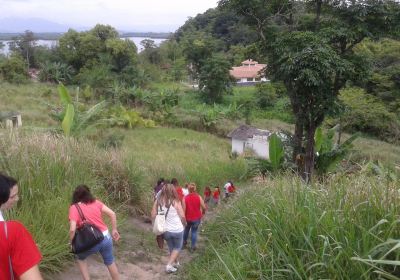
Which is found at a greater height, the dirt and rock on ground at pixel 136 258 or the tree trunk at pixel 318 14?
the tree trunk at pixel 318 14

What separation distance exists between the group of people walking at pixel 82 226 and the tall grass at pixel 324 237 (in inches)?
45.3

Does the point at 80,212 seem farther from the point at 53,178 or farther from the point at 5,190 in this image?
the point at 5,190

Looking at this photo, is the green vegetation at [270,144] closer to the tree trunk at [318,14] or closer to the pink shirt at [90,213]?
the tree trunk at [318,14]

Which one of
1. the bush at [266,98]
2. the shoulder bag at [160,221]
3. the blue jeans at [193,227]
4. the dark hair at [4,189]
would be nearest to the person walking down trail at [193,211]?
the blue jeans at [193,227]

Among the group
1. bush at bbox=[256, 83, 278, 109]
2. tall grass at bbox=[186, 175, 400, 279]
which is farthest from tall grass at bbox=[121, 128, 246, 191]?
bush at bbox=[256, 83, 278, 109]

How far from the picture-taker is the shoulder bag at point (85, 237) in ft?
14.1

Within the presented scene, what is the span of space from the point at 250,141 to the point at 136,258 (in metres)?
19.9

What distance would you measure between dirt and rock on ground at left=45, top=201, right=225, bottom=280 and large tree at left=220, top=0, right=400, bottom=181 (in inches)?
235

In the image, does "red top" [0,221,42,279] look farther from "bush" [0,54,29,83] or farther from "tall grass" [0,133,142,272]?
"bush" [0,54,29,83]

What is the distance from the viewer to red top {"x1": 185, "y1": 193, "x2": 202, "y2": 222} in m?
6.85

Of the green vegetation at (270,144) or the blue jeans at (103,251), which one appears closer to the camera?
the green vegetation at (270,144)

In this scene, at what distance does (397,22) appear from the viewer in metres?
13.2

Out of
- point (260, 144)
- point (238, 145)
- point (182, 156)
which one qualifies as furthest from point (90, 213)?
point (260, 144)

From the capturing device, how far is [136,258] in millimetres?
6195
